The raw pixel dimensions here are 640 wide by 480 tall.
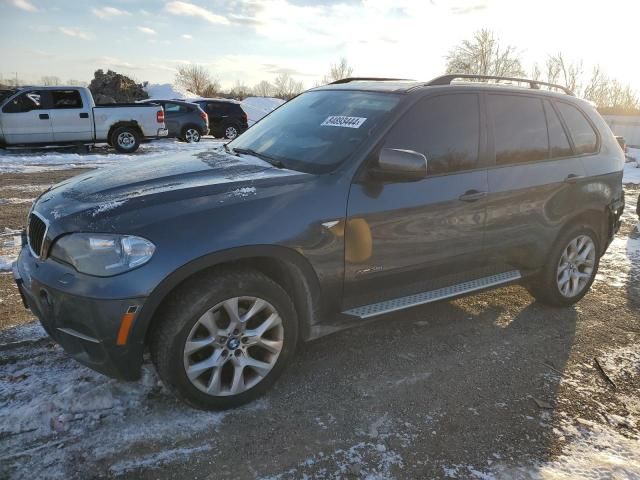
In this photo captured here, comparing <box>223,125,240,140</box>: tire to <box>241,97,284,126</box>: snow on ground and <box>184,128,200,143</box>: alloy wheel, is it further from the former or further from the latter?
<box>241,97,284,126</box>: snow on ground

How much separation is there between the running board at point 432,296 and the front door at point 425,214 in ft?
0.13

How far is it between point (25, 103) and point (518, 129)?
41.9 feet

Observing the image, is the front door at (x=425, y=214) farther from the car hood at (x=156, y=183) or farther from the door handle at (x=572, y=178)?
the door handle at (x=572, y=178)

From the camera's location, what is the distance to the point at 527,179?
12.5 ft

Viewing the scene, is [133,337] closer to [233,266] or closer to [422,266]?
[233,266]

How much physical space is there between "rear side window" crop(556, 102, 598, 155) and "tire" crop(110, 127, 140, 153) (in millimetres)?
12343

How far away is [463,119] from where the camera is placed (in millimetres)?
3541

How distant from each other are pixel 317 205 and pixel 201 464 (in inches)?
58.3

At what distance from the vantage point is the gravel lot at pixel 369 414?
2484mm

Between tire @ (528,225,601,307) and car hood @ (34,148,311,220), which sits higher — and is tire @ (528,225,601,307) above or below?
below

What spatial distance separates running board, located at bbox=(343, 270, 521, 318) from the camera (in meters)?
3.17

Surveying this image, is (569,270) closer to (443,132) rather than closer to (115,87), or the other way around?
(443,132)

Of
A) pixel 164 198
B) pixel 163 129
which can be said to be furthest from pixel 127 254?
pixel 163 129

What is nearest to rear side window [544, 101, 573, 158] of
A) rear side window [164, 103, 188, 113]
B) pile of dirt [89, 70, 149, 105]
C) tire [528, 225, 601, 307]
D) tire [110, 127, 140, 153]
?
tire [528, 225, 601, 307]
